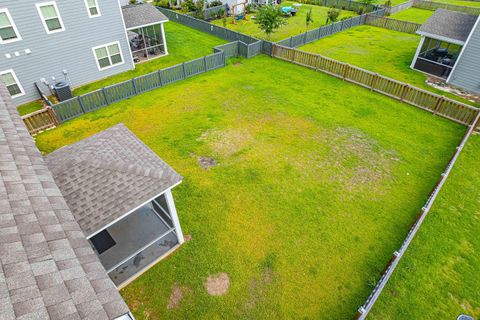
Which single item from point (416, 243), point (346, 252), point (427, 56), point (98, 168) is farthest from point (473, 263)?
point (427, 56)

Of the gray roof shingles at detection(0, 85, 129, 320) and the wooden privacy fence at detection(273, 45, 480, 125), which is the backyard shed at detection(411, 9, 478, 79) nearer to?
the wooden privacy fence at detection(273, 45, 480, 125)

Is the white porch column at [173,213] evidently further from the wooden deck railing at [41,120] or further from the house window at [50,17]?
the house window at [50,17]

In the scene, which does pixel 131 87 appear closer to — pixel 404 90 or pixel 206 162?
pixel 206 162

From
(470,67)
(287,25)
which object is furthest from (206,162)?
(287,25)

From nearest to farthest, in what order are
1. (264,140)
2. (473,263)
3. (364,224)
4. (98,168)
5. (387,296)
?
(98,168) < (387,296) < (473,263) < (364,224) < (264,140)

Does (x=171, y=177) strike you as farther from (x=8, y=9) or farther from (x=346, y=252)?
(x=8, y=9)

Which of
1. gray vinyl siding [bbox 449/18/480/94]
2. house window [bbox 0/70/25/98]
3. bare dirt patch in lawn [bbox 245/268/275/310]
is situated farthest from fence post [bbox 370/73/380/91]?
house window [bbox 0/70/25/98]

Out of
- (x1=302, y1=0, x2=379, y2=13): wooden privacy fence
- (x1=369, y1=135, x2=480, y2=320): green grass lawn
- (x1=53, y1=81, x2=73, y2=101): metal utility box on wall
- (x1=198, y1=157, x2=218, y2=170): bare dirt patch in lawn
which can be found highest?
(x1=302, y1=0, x2=379, y2=13): wooden privacy fence

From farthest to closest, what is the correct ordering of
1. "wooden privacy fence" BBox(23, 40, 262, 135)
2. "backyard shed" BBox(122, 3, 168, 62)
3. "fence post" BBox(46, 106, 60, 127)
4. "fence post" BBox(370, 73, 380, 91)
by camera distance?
"backyard shed" BBox(122, 3, 168, 62)
"fence post" BBox(370, 73, 380, 91)
"wooden privacy fence" BBox(23, 40, 262, 135)
"fence post" BBox(46, 106, 60, 127)
